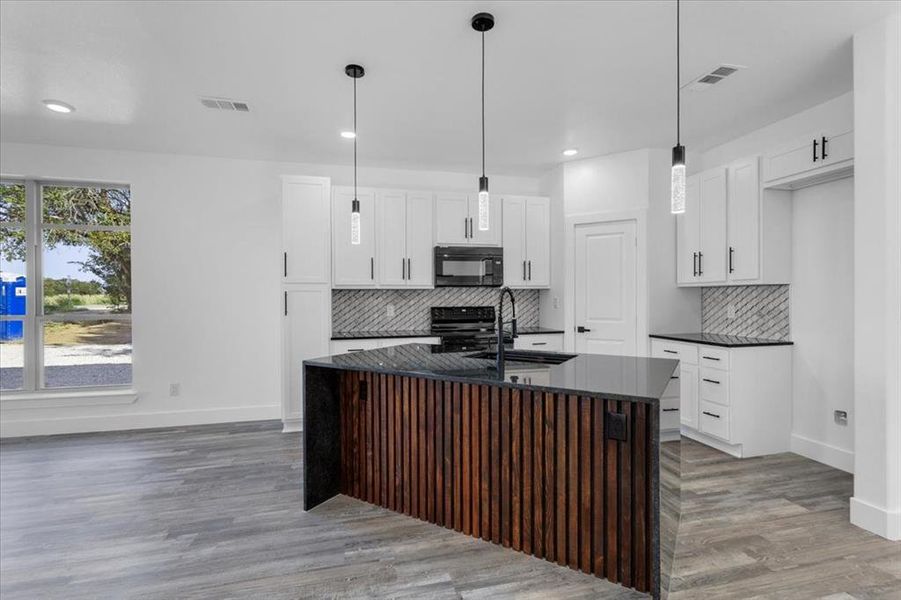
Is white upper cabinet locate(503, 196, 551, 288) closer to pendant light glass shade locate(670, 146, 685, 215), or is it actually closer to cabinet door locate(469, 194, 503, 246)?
cabinet door locate(469, 194, 503, 246)

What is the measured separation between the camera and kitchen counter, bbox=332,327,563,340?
A: 4668 mm

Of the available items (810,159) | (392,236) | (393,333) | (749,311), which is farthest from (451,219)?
(810,159)

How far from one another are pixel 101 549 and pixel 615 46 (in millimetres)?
3883

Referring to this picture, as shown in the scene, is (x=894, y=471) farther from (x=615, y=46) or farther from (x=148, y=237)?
(x=148, y=237)

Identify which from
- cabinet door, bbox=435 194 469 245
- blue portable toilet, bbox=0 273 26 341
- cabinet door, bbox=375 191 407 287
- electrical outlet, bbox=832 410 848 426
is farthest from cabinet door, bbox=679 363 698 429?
blue portable toilet, bbox=0 273 26 341

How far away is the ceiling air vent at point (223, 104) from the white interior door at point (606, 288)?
3349 mm

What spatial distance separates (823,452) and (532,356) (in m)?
2.53

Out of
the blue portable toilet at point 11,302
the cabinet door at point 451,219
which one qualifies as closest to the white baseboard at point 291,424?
the cabinet door at point 451,219

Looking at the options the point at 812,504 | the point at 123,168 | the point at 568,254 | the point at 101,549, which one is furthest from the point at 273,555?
the point at 123,168

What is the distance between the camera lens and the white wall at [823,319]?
345cm

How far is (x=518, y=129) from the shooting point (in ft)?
13.3

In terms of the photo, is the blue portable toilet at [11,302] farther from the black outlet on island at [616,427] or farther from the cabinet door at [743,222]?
the cabinet door at [743,222]

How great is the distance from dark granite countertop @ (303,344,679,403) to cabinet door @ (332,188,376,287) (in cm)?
181

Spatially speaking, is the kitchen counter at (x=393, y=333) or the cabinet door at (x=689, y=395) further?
the kitchen counter at (x=393, y=333)
